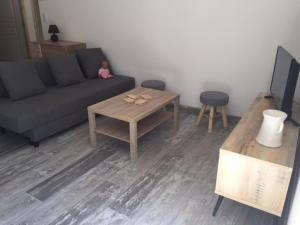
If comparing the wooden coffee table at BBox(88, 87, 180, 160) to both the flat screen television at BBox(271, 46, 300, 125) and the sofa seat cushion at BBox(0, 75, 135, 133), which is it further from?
the flat screen television at BBox(271, 46, 300, 125)

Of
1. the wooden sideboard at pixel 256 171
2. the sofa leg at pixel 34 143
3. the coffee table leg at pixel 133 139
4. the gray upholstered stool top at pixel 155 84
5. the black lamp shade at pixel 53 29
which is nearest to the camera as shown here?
the wooden sideboard at pixel 256 171

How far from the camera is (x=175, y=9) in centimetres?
316

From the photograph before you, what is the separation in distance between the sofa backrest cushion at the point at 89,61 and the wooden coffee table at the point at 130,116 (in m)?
1.00

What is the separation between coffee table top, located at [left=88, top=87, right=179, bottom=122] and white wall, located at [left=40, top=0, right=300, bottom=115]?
72 cm

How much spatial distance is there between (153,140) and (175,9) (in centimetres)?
166

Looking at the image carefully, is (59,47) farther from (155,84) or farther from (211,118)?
(211,118)

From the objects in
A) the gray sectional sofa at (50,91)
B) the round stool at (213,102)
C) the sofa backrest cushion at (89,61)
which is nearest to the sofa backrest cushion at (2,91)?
the gray sectional sofa at (50,91)

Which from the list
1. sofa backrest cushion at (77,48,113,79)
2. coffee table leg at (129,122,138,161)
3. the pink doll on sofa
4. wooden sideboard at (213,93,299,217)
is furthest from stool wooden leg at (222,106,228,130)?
sofa backrest cushion at (77,48,113,79)

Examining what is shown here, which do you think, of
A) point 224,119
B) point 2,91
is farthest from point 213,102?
point 2,91

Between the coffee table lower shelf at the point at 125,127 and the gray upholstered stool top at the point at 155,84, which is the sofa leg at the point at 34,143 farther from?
the gray upholstered stool top at the point at 155,84

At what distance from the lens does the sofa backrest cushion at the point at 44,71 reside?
316 cm

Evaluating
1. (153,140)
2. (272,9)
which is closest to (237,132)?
(153,140)

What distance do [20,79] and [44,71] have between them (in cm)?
49

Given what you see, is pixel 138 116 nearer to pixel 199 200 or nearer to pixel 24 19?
pixel 199 200
